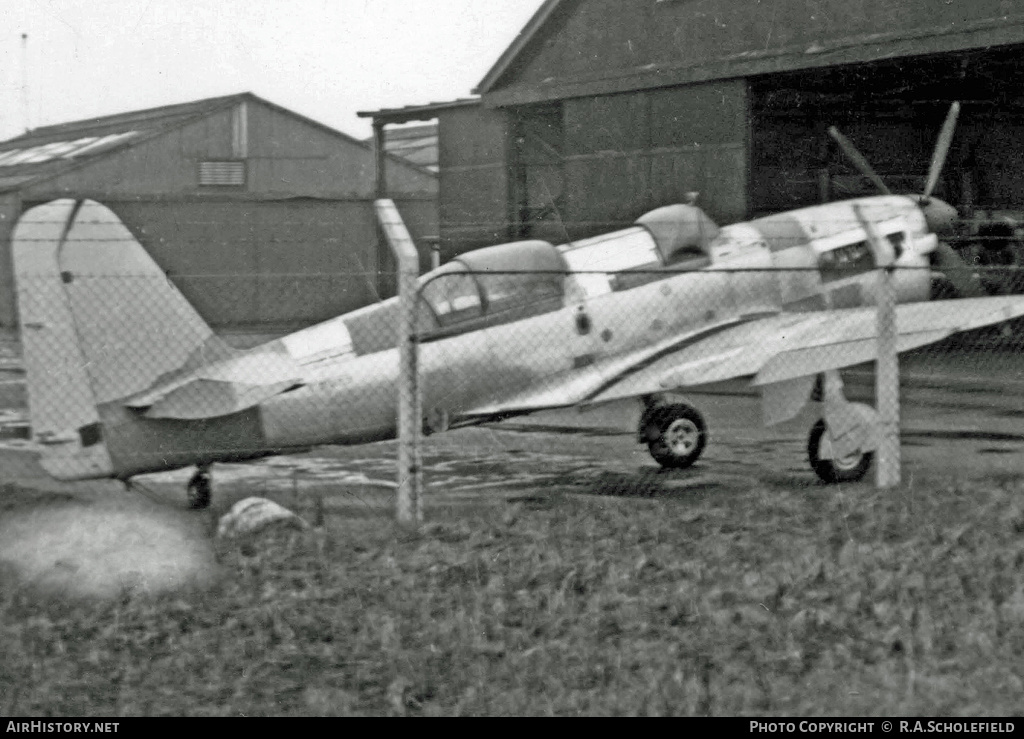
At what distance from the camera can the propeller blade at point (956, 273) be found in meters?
15.7

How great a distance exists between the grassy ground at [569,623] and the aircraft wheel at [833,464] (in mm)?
2137

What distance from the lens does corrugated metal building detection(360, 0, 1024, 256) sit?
24219mm

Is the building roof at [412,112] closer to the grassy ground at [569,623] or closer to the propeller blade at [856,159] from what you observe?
the propeller blade at [856,159]

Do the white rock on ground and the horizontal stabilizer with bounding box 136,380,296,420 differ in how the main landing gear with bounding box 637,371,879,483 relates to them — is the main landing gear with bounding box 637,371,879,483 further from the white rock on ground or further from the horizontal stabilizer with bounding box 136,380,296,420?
the white rock on ground

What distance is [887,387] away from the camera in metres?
10.8

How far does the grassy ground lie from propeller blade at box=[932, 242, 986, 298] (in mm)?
6241

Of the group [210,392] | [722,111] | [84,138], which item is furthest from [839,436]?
[84,138]

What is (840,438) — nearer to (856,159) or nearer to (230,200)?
(856,159)

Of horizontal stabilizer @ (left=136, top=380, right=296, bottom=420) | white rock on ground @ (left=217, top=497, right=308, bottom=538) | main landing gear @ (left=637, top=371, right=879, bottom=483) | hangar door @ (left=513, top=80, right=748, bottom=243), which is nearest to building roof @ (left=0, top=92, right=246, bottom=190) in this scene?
hangar door @ (left=513, top=80, right=748, bottom=243)

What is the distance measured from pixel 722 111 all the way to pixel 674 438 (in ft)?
48.4

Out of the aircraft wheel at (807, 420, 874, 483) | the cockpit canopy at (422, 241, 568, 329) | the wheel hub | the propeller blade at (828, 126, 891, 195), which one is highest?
the propeller blade at (828, 126, 891, 195)

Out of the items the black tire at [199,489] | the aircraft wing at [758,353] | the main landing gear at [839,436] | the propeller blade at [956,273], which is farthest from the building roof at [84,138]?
the main landing gear at [839,436]

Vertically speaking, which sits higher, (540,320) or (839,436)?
(540,320)

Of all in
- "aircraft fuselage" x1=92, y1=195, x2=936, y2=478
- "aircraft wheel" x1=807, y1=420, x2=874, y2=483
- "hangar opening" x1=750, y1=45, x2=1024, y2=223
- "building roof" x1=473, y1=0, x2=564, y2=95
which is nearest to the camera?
"aircraft fuselage" x1=92, y1=195, x2=936, y2=478
